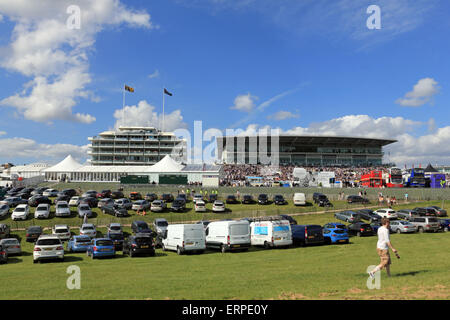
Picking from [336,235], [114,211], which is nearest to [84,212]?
[114,211]

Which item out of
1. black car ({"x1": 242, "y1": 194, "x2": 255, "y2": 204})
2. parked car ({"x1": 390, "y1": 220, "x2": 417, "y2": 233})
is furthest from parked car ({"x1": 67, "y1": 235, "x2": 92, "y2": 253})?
black car ({"x1": 242, "y1": 194, "x2": 255, "y2": 204})

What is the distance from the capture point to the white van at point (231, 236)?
71.9ft

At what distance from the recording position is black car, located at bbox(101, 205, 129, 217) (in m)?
41.2

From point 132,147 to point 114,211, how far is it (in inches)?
3615

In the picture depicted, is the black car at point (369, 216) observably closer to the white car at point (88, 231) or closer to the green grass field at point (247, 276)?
the green grass field at point (247, 276)

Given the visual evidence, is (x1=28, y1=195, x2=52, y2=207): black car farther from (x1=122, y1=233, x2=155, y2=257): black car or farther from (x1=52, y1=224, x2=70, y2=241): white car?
(x1=122, y1=233, x2=155, y2=257): black car

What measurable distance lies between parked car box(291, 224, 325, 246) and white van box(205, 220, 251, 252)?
3643 mm

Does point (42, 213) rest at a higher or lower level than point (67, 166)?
lower

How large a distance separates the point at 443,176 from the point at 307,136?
2251 inches

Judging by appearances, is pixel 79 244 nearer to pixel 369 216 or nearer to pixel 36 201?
pixel 369 216

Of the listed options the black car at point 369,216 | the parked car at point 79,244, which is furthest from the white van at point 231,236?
the black car at point 369,216

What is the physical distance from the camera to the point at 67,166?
3450 inches
